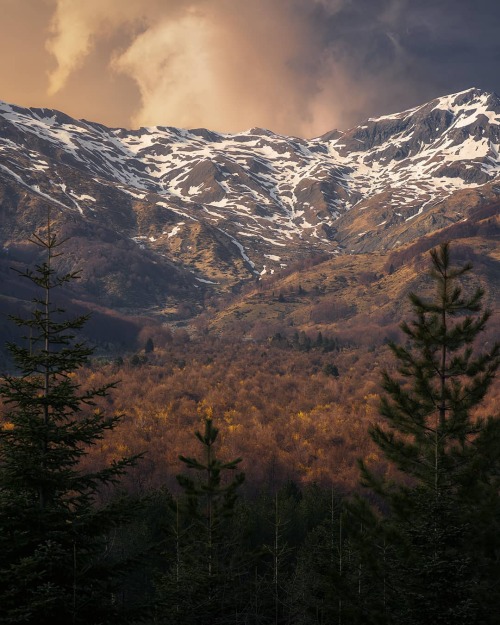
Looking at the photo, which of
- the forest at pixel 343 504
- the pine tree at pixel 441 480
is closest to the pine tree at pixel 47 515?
the forest at pixel 343 504

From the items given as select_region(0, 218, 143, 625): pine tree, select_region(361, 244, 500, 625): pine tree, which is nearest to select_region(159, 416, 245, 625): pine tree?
select_region(361, 244, 500, 625): pine tree

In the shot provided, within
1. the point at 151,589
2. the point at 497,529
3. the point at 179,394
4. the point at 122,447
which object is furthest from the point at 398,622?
the point at 179,394

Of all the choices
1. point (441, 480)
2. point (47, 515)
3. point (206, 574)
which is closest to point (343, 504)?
point (441, 480)

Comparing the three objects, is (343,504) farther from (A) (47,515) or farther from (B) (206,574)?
(A) (47,515)

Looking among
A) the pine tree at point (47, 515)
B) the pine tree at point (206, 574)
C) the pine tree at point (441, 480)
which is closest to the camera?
the pine tree at point (47, 515)

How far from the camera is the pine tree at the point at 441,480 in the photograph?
66.7 feet

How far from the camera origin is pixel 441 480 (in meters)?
22.7

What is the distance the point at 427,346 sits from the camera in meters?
24.9

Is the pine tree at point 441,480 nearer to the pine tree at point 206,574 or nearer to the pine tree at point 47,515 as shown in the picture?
the pine tree at point 206,574

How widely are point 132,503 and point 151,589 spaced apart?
47.1 m

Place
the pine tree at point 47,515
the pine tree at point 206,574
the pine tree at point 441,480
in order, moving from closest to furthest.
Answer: the pine tree at point 47,515 < the pine tree at point 441,480 < the pine tree at point 206,574

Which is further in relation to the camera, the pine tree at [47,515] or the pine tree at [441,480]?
the pine tree at [441,480]

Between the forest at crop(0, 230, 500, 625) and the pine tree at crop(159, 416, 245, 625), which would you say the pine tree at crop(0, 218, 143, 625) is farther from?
the pine tree at crop(159, 416, 245, 625)

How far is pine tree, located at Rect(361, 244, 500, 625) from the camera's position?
20344 millimetres
